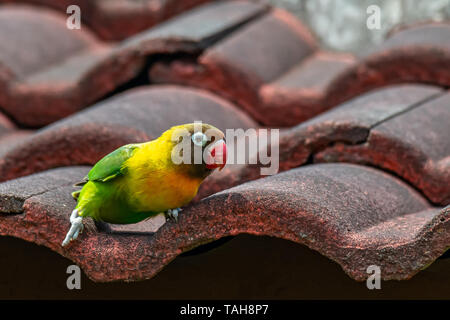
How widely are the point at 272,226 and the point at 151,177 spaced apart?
34cm

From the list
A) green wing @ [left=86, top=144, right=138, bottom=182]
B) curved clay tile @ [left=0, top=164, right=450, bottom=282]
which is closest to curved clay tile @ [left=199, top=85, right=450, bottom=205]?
curved clay tile @ [left=0, top=164, right=450, bottom=282]

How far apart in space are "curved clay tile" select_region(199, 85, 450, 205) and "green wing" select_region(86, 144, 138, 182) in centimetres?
59

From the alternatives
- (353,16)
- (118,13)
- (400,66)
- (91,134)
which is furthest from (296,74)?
(91,134)

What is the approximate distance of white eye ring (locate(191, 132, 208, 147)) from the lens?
188 centimetres

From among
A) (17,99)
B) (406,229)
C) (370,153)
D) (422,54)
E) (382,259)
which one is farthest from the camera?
(17,99)

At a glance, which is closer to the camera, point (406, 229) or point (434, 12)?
point (406, 229)

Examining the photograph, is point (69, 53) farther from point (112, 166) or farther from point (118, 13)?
point (112, 166)

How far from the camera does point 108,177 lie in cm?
200

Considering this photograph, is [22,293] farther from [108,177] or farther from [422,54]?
[422,54]

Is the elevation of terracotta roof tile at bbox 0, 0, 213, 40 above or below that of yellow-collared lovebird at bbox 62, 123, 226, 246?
above

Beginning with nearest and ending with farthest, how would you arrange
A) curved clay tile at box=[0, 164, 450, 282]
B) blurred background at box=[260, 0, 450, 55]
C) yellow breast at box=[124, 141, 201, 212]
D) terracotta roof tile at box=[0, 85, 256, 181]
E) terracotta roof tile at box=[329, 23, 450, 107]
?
curved clay tile at box=[0, 164, 450, 282]
yellow breast at box=[124, 141, 201, 212]
terracotta roof tile at box=[0, 85, 256, 181]
terracotta roof tile at box=[329, 23, 450, 107]
blurred background at box=[260, 0, 450, 55]

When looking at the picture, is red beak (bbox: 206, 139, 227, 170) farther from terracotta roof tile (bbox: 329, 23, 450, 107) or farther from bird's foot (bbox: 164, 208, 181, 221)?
terracotta roof tile (bbox: 329, 23, 450, 107)

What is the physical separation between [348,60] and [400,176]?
5.30ft
